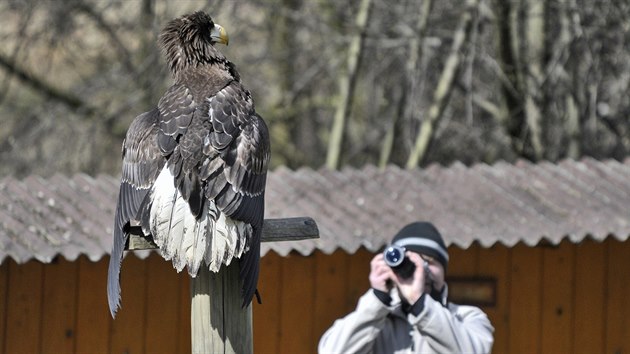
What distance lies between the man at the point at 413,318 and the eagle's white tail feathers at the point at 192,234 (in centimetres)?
87

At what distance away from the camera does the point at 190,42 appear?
4.66 m

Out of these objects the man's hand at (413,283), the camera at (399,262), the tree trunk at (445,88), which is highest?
the tree trunk at (445,88)

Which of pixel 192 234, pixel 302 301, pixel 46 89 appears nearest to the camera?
pixel 192 234

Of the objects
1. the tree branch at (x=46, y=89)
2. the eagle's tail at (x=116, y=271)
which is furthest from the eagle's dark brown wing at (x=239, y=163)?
the tree branch at (x=46, y=89)

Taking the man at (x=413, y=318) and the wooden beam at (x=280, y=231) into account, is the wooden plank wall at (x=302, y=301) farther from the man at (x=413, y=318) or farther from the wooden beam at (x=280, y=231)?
the wooden beam at (x=280, y=231)

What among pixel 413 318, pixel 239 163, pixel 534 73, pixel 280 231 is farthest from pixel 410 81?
pixel 239 163

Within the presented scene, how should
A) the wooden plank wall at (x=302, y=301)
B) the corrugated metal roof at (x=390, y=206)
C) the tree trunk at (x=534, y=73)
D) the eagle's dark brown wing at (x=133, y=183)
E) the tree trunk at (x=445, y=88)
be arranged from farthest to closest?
the tree trunk at (x=534, y=73), the tree trunk at (x=445, y=88), the wooden plank wall at (x=302, y=301), the corrugated metal roof at (x=390, y=206), the eagle's dark brown wing at (x=133, y=183)

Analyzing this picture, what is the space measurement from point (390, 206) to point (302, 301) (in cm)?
83

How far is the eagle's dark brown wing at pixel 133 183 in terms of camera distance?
4.01 m

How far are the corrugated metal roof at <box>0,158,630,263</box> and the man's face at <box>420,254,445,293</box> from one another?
6.61 ft

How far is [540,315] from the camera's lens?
7.56 metres

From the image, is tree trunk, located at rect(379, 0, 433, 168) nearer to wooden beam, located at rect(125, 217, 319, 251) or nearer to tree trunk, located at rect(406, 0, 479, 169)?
tree trunk, located at rect(406, 0, 479, 169)

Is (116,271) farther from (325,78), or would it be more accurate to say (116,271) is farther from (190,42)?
(325,78)

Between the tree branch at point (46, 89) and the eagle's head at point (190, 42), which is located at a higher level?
the tree branch at point (46, 89)
